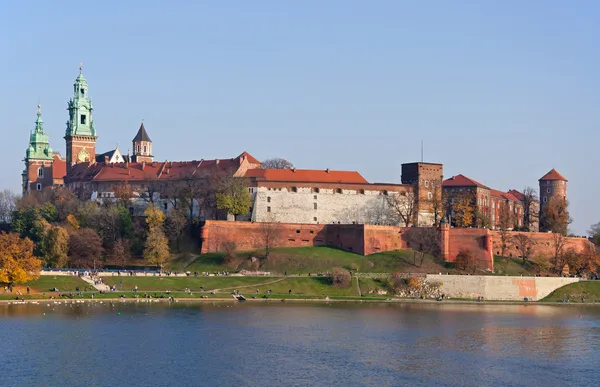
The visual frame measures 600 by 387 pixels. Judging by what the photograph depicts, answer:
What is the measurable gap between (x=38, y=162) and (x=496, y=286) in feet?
210

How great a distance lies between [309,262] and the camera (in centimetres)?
8169

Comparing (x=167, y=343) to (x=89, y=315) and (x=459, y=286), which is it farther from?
(x=459, y=286)

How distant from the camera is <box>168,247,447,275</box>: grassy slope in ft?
265

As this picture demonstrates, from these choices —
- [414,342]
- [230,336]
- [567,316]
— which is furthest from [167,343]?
[567,316]

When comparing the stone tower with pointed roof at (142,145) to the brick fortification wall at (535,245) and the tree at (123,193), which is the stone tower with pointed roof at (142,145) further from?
the brick fortification wall at (535,245)

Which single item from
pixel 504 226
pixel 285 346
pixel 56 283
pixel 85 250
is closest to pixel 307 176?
pixel 504 226

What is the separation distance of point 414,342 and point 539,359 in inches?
293

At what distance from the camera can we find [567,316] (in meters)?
Answer: 69.3

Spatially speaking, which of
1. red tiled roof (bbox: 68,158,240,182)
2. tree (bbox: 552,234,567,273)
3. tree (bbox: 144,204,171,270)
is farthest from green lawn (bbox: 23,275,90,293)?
tree (bbox: 552,234,567,273)

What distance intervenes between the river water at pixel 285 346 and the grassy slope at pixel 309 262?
1215 cm

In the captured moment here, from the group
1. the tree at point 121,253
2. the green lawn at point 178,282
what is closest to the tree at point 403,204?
the green lawn at point 178,282

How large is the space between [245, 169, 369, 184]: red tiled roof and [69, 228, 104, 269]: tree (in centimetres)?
2106

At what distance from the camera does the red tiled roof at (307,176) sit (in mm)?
96312

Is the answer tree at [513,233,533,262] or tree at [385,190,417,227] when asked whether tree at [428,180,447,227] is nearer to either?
tree at [385,190,417,227]
